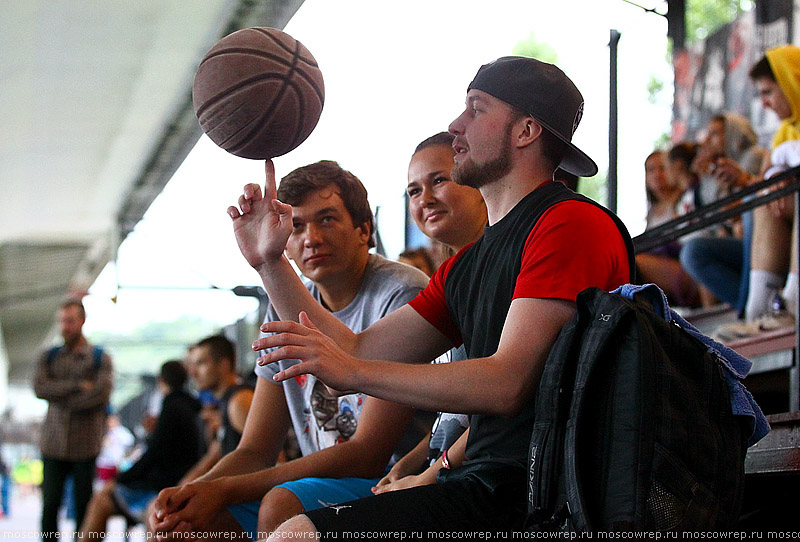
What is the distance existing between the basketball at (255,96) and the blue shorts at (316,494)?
3.00 ft

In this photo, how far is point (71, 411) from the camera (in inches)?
256

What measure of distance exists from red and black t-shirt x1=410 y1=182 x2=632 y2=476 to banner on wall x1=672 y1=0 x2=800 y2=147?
173 inches

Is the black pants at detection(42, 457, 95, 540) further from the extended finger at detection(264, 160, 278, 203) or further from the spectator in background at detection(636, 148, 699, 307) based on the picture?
the extended finger at detection(264, 160, 278, 203)

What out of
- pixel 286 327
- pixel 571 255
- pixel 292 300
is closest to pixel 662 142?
pixel 292 300

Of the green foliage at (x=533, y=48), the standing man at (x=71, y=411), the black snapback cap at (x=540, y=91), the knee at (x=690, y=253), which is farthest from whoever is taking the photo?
the green foliage at (x=533, y=48)

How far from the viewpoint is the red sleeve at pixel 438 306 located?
2.23 m

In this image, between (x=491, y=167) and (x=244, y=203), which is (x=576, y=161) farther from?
(x=244, y=203)

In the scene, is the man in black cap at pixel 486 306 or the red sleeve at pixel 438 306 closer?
the man in black cap at pixel 486 306

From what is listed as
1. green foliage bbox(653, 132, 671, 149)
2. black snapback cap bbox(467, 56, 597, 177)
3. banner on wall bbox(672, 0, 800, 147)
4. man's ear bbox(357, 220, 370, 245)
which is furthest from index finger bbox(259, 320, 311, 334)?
green foliage bbox(653, 132, 671, 149)

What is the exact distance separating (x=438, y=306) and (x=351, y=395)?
0.85 metres

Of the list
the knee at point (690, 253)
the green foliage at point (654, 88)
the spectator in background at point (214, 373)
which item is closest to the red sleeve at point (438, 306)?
the knee at point (690, 253)

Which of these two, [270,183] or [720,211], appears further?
[720,211]

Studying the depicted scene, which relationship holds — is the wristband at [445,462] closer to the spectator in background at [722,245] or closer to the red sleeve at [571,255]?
the red sleeve at [571,255]

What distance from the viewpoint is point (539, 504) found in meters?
1.61
